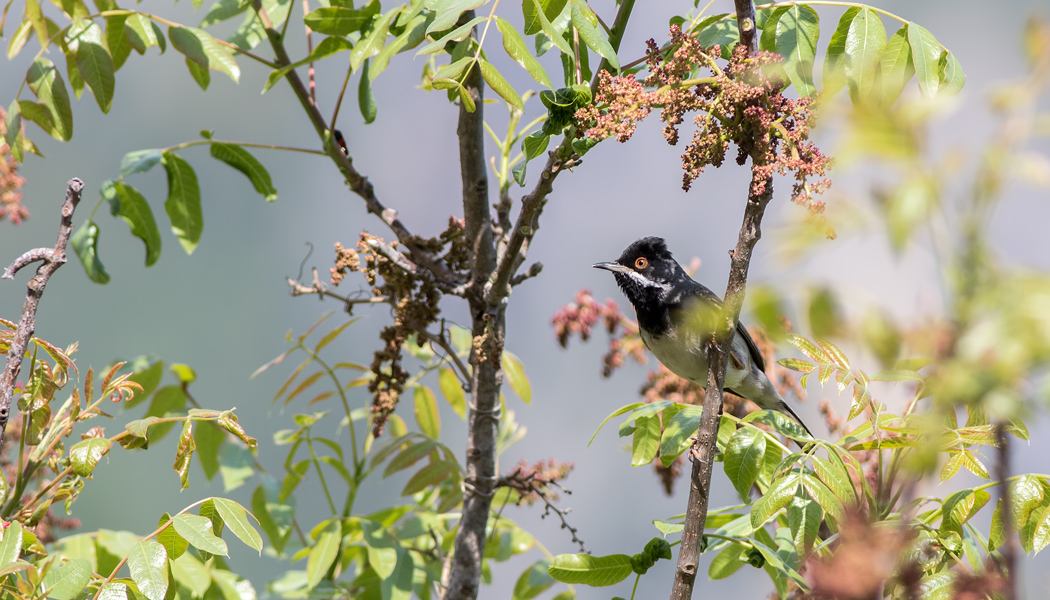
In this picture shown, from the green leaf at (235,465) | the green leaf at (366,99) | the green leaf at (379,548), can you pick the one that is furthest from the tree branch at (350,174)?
the green leaf at (235,465)

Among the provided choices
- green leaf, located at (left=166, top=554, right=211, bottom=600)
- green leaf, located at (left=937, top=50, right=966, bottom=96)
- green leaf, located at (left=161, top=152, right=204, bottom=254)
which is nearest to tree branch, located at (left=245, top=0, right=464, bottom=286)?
green leaf, located at (left=161, top=152, right=204, bottom=254)

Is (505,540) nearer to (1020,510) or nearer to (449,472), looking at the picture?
(449,472)

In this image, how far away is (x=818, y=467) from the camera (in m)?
1.35

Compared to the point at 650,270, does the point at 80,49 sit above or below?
below

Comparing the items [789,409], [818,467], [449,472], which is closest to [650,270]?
[789,409]

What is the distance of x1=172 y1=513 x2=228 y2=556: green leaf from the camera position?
1.21m

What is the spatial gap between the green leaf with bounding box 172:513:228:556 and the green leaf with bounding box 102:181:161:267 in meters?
1.15

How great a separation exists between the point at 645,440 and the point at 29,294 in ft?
3.82

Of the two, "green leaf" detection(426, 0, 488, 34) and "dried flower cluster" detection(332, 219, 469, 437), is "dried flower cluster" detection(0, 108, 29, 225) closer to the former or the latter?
"dried flower cluster" detection(332, 219, 469, 437)

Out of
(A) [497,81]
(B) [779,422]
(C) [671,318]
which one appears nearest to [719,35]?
(A) [497,81]

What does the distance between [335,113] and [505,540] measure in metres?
1.47

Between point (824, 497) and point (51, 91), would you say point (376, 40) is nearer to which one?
point (51, 91)

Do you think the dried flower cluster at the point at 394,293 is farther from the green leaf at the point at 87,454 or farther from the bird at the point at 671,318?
the bird at the point at 671,318

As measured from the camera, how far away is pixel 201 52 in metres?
1.93
